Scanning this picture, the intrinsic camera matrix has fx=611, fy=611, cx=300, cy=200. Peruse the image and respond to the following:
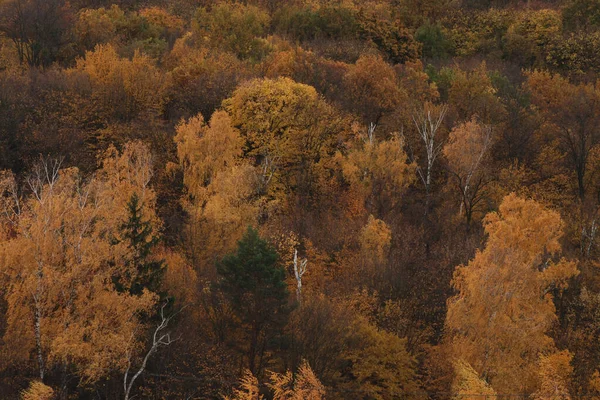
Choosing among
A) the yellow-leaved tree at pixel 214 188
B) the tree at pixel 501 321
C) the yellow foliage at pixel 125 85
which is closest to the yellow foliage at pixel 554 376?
the tree at pixel 501 321

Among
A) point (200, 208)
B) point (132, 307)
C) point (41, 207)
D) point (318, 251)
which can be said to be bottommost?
point (318, 251)

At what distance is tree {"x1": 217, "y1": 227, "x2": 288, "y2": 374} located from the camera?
97.3 ft

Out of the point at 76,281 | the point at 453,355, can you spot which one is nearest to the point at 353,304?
the point at 453,355

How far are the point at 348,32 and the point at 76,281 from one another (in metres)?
55.8

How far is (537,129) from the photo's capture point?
55.9 metres

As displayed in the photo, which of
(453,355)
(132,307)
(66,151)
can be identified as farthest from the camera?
(66,151)

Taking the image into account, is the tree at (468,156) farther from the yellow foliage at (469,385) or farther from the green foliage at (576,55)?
the green foliage at (576,55)

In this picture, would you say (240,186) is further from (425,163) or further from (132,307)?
(425,163)

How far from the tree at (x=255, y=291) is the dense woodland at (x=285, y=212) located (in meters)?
0.11

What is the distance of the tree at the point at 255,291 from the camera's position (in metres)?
29.7

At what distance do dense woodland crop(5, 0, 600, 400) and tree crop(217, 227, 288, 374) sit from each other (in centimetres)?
11

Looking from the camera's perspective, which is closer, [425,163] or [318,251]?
[318,251]

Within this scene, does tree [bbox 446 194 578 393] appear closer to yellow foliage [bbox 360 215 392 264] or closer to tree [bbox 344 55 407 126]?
yellow foliage [bbox 360 215 392 264]

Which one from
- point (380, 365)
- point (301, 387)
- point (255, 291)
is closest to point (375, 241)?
point (380, 365)
